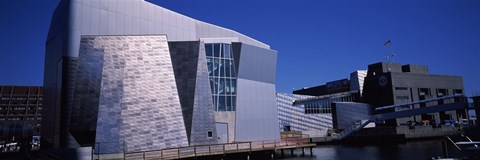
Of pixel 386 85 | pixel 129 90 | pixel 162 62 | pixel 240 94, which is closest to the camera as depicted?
pixel 129 90

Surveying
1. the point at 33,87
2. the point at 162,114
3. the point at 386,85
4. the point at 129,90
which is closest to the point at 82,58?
the point at 129,90

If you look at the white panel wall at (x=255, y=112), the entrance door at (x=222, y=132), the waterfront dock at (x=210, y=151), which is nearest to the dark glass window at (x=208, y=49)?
the white panel wall at (x=255, y=112)

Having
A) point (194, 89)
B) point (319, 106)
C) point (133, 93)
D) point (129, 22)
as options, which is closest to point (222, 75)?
point (194, 89)

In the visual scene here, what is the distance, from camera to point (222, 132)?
3778 cm

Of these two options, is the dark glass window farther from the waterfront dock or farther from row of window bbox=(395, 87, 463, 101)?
row of window bbox=(395, 87, 463, 101)

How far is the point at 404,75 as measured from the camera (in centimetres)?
9081

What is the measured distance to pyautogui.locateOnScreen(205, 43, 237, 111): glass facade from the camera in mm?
38188

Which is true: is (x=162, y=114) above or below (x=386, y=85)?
below

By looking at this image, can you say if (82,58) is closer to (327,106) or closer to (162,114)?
(162,114)

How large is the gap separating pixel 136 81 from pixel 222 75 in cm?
1122

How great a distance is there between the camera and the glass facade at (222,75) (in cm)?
3819

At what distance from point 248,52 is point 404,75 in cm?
6521

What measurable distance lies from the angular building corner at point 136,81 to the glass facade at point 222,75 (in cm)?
11

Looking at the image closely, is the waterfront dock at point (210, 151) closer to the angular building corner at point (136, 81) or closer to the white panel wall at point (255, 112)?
the angular building corner at point (136, 81)
